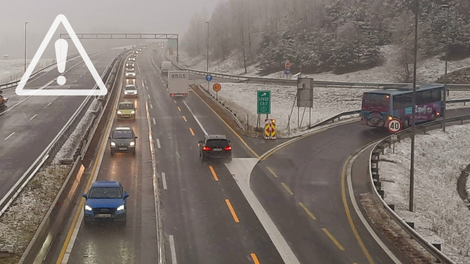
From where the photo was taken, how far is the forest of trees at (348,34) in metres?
78.8

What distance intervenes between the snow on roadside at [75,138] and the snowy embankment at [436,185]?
719 inches

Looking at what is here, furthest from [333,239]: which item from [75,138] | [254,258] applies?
[75,138]

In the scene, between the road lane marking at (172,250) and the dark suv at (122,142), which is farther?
the dark suv at (122,142)

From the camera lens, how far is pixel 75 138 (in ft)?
121

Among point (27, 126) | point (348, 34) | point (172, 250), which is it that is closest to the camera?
point (172, 250)

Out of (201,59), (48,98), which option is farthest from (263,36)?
(48,98)

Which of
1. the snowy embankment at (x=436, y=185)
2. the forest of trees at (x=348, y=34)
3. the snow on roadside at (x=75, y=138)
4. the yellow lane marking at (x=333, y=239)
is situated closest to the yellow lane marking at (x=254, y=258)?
the yellow lane marking at (x=333, y=239)

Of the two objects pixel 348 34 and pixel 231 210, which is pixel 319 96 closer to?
pixel 348 34

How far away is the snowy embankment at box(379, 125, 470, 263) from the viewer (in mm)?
22469

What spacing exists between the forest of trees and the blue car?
51.7 metres

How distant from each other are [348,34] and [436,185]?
2289 inches

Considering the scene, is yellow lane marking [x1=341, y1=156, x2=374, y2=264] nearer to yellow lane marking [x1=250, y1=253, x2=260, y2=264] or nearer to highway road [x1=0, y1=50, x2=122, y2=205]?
yellow lane marking [x1=250, y1=253, x2=260, y2=264]

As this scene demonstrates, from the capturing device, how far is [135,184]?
25797 mm

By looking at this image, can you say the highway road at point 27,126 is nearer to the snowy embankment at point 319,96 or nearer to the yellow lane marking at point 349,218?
the yellow lane marking at point 349,218
